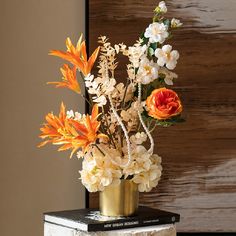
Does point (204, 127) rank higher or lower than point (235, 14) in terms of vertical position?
lower

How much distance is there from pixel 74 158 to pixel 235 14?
0.70m

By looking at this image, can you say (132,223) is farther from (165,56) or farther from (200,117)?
(200,117)

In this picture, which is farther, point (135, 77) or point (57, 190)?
point (57, 190)

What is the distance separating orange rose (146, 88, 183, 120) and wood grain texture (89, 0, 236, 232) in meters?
0.72

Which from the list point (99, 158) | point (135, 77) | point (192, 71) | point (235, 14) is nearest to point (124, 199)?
point (99, 158)

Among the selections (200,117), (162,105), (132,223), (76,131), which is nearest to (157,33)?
(162,105)

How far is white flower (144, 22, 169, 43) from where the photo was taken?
147 centimetres

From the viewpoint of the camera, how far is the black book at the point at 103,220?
1422 millimetres

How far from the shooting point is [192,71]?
2178 mm

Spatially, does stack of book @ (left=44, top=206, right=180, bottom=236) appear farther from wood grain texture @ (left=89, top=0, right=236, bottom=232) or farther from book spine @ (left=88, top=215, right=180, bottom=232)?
wood grain texture @ (left=89, top=0, right=236, bottom=232)

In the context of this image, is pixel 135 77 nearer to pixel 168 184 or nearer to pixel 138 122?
pixel 138 122

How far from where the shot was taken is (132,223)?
4.79 feet

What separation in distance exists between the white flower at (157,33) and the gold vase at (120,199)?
0.32m

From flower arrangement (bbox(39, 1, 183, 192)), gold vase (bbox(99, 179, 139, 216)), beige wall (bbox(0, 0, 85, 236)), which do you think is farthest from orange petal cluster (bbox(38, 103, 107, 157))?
beige wall (bbox(0, 0, 85, 236))
